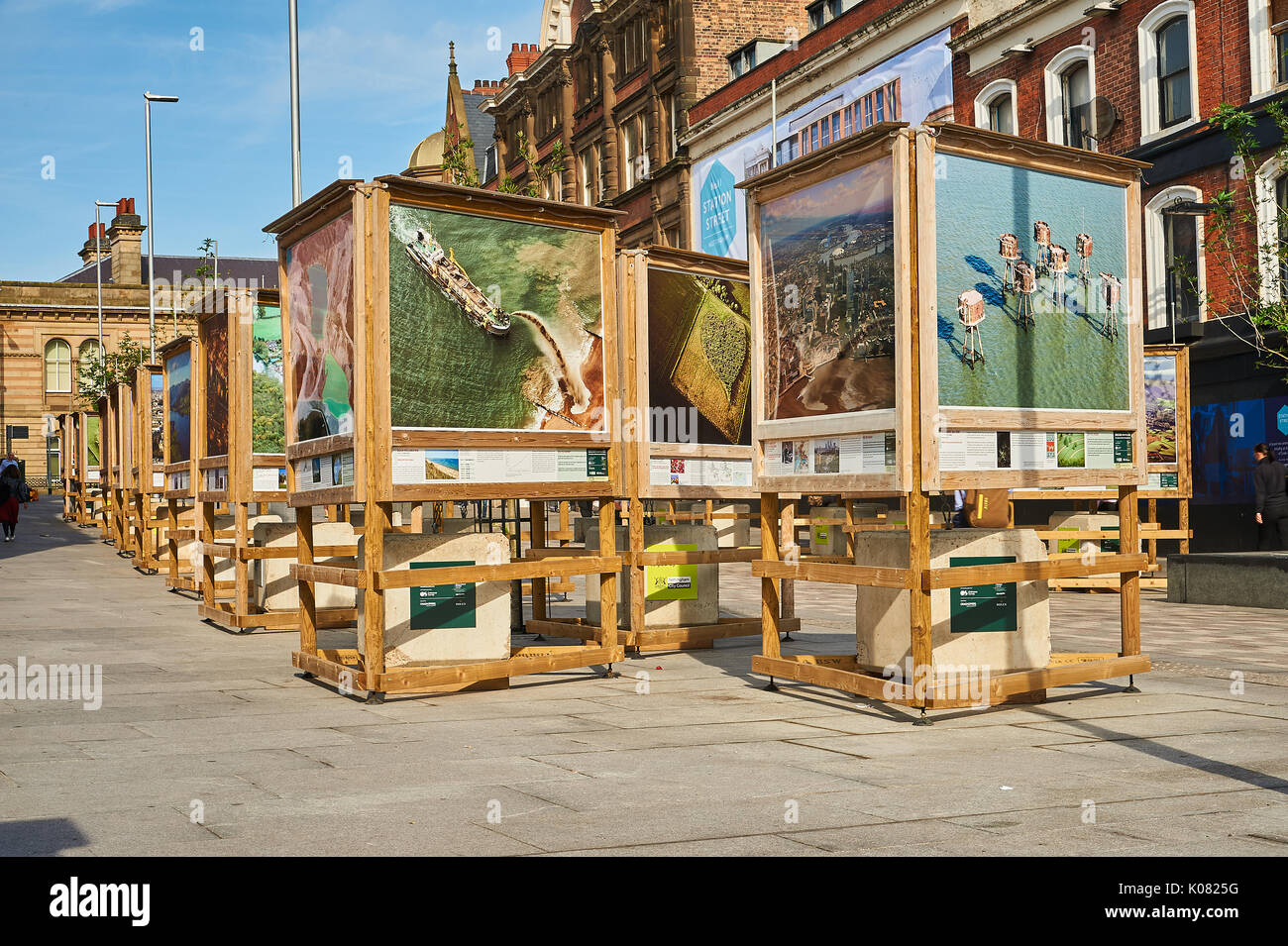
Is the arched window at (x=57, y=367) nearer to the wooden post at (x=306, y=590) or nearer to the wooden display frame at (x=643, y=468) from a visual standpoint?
the wooden display frame at (x=643, y=468)

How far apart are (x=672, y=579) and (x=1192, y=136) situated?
59.9ft

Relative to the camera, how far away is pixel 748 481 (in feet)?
41.5

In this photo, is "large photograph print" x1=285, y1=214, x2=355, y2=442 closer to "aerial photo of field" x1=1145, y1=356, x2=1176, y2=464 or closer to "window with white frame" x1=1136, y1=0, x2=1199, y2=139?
"aerial photo of field" x1=1145, y1=356, x2=1176, y2=464

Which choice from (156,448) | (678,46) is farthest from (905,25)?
(156,448)

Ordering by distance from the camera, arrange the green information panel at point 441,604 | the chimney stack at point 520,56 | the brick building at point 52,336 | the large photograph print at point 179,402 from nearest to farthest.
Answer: the green information panel at point 441,604, the large photograph print at point 179,402, the chimney stack at point 520,56, the brick building at point 52,336

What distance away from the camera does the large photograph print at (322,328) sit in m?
9.24

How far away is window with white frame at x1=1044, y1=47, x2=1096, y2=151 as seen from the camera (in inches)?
1114

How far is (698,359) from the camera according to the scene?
12320 mm

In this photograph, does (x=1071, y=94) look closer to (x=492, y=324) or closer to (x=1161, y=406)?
(x=1161, y=406)

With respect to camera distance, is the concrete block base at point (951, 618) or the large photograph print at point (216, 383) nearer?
the concrete block base at point (951, 618)

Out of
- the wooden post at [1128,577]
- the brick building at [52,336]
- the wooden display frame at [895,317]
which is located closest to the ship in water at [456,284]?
the wooden display frame at [895,317]

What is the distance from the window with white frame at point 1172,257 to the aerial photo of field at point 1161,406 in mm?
6866
